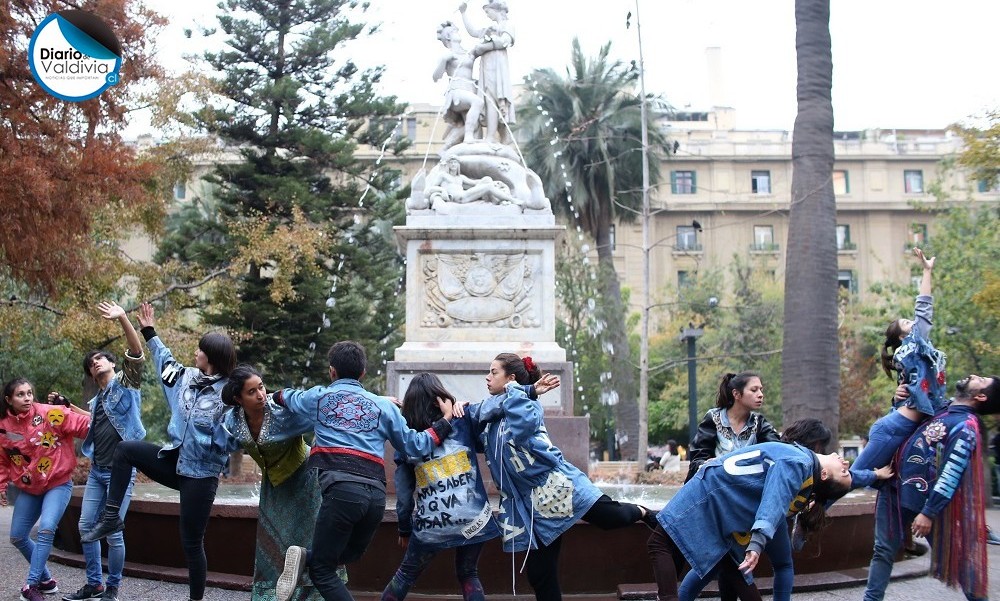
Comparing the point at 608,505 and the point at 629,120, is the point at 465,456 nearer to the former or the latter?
the point at 608,505

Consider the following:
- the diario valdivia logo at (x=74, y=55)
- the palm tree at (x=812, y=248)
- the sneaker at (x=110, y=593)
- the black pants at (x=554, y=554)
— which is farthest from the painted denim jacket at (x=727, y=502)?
the diario valdivia logo at (x=74, y=55)

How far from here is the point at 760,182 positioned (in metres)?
64.2

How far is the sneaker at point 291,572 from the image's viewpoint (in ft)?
16.6

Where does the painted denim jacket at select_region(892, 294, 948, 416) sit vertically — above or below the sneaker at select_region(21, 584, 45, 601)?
above

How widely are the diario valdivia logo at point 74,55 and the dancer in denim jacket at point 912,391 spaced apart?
10910mm

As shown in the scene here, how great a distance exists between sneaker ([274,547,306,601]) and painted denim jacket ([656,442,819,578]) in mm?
1875

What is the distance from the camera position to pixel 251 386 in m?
5.48

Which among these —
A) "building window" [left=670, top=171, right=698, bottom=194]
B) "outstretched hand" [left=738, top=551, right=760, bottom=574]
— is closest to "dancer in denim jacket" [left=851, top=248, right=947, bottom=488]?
"outstretched hand" [left=738, top=551, right=760, bottom=574]

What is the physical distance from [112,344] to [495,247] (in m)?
14.9

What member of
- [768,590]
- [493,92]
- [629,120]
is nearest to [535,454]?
[768,590]

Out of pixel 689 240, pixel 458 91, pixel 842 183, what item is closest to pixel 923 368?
pixel 458 91

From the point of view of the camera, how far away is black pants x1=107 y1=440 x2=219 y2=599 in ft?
19.3

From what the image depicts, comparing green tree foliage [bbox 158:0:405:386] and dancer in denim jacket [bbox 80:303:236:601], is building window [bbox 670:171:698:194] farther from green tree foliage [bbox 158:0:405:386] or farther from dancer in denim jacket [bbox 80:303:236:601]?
Answer: dancer in denim jacket [bbox 80:303:236:601]

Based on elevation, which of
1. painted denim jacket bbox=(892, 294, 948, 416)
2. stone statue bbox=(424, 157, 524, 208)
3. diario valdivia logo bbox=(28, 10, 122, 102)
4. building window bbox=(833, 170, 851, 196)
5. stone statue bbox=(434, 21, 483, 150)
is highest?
building window bbox=(833, 170, 851, 196)
